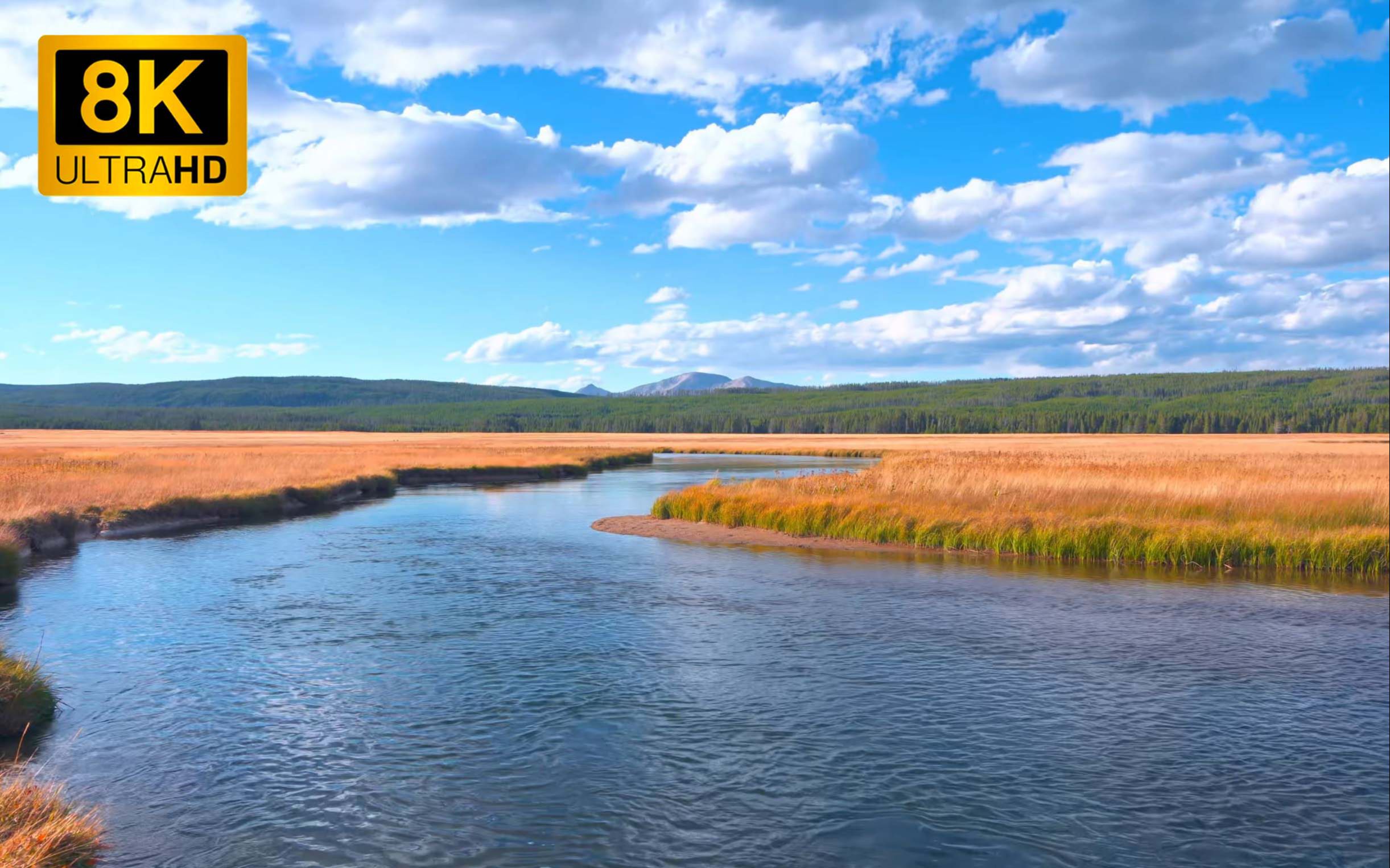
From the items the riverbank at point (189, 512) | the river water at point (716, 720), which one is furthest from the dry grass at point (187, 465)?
the river water at point (716, 720)

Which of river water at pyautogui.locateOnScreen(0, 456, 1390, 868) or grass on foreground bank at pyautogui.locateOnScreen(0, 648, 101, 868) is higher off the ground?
grass on foreground bank at pyautogui.locateOnScreen(0, 648, 101, 868)

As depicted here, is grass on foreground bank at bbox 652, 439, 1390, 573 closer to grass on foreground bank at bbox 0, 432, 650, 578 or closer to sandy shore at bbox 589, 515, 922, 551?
sandy shore at bbox 589, 515, 922, 551

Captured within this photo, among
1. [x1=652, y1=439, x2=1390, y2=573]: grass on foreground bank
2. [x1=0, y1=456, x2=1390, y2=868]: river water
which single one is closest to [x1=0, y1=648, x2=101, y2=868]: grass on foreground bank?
[x1=0, y1=456, x2=1390, y2=868]: river water

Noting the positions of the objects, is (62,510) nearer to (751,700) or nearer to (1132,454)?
(751,700)

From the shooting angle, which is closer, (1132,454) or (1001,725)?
(1001,725)

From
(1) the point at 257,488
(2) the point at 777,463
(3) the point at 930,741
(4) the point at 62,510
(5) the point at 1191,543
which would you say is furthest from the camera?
(2) the point at 777,463

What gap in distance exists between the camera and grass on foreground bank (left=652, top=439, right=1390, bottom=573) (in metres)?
24.6

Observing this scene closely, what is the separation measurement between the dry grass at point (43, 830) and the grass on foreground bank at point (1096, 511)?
23.6 meters

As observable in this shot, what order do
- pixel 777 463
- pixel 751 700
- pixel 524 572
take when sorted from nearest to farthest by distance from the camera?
pixel 751 700 < pixel 524 572 < pixel 777 463

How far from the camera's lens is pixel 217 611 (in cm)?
1852

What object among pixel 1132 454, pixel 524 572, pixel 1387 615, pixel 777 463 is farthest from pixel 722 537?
pixel 777 463

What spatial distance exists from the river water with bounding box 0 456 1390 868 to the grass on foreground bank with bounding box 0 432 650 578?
10.0 meters

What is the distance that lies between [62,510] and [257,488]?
10.8 metres

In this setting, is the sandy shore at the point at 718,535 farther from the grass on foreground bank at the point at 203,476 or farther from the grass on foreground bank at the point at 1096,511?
the grass on foreground bank at the point at 203,476
